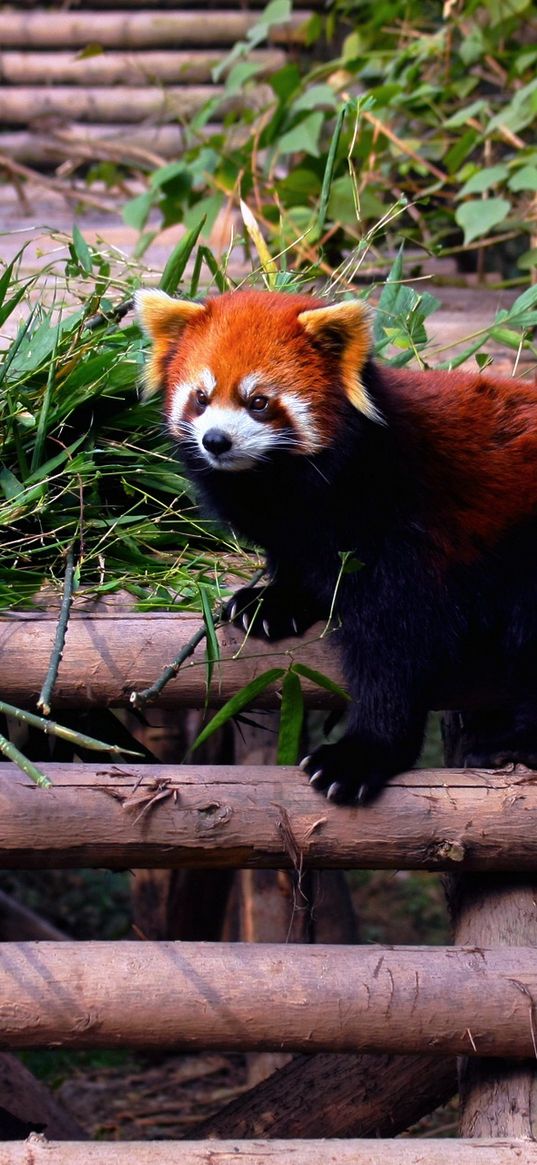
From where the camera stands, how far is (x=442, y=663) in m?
2.55

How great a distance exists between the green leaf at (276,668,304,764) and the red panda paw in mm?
62

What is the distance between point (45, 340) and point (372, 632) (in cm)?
110

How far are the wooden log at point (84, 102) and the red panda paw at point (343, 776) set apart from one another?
4.74 metres

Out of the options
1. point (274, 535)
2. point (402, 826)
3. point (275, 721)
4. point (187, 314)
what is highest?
point (187, 314)

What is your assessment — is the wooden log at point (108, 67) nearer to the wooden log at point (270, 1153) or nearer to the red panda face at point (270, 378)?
the red panda face at point (270, 378)

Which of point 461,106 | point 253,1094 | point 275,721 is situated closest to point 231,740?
point 275,721

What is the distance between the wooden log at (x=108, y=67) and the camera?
21.1 feet

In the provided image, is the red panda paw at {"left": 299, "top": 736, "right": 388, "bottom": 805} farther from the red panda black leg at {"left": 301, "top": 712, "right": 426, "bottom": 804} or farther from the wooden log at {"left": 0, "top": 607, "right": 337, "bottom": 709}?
the wooden log at {"left": 0, "top": 607, "right": 337, "bottom": 709}

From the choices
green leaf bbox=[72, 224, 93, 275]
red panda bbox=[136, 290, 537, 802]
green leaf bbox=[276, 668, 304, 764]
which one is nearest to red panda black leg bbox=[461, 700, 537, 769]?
red panda bbox=[136, 290, 537, 802]

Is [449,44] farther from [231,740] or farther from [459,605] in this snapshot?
[459,605]

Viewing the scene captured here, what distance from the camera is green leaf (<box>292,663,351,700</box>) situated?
7.96ft

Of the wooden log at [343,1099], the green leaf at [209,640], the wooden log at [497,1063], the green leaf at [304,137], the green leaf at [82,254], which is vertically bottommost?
the wooden log at [343,1099]

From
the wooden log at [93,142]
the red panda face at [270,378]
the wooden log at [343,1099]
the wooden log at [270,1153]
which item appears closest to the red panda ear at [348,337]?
the red panda face at [270,378]

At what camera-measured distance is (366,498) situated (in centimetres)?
245
